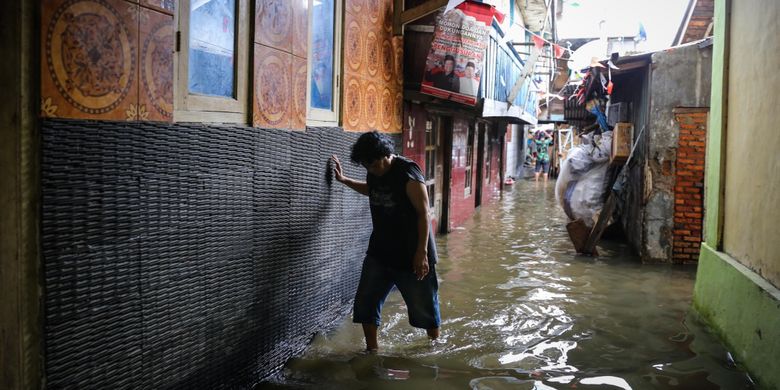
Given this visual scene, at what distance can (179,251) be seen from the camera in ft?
10.7

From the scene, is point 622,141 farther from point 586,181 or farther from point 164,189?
point 164,189

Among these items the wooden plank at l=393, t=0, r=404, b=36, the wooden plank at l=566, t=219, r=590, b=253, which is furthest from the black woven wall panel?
the wooden plank at l=566, t=219, r=590, b=253

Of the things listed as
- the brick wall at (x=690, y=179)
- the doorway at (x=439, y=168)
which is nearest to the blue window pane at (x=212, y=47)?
the doorway at (x=439, y=168)

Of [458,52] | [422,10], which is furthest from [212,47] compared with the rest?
[458,52]

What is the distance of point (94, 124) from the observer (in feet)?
8.48

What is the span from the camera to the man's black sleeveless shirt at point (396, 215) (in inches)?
176

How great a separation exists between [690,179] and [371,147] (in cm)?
614

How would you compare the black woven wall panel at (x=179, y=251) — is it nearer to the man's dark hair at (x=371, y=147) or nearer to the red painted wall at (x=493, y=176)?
the man's dark hair at (x=371, y=147)

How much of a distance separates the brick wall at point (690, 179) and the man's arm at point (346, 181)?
5.55 metres

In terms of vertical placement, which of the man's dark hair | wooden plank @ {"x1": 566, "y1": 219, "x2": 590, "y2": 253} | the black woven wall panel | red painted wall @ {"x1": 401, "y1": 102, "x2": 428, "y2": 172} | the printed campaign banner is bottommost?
wooden plank @ {"x1": 566, "y1": 219, "x2": 590, "y2": 253}

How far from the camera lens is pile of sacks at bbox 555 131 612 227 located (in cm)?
1073

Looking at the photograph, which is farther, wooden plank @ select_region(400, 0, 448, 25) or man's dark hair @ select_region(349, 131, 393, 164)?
wooden plank @ select_region(400, 0, 448, 25)

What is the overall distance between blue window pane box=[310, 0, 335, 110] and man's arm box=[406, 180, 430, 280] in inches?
46.6

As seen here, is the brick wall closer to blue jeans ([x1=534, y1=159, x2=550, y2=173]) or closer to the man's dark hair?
the man's dark hair
